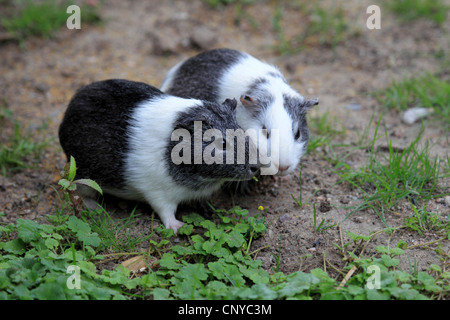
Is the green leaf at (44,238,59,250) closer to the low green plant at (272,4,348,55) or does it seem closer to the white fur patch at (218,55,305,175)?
the white fur patch at (218,55,305,175)

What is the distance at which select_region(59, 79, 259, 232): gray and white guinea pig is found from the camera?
4.43 metres

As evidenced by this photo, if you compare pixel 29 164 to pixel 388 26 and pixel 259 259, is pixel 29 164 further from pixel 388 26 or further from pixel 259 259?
pixel 388 26

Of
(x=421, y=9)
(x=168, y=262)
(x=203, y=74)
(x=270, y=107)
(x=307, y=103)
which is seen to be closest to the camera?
(x=168, y=262)

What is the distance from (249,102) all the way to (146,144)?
1.15m

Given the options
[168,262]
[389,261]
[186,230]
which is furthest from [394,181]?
[168,262]

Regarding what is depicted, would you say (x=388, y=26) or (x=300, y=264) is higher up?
(x=388, y=26)

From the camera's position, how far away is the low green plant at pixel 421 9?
7.97m

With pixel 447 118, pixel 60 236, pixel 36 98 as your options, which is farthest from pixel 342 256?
pixel 36 98

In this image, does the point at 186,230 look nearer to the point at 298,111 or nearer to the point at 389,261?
the point at 298,111

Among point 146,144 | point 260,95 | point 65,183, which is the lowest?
point 65,183

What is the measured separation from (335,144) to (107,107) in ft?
8.95

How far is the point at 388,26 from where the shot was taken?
27.0 ft

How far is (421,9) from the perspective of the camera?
8.11 m

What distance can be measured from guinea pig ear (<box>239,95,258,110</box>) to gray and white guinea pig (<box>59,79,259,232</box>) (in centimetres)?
21
